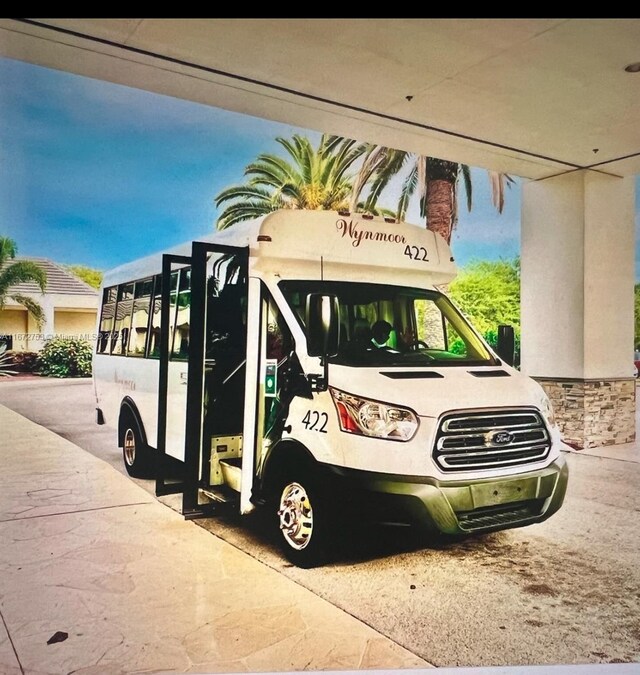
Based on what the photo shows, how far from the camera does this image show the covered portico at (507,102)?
318 centimetres

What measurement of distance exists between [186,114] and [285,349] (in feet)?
4.41

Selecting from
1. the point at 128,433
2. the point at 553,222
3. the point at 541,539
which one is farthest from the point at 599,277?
the point at 128,433

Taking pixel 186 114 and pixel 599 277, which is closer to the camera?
pixel 186 114

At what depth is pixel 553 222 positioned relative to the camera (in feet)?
14.2

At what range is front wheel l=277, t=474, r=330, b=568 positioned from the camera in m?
2.97

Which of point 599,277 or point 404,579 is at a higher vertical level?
point 599,277

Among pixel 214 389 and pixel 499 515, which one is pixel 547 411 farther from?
pixel 214 389

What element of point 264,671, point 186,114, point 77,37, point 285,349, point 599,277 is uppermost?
point 77,37

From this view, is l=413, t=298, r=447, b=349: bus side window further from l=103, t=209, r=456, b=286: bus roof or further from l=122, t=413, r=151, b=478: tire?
l=122, t=413, r=151, b=478: tire

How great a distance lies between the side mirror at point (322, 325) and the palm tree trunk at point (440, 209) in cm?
92

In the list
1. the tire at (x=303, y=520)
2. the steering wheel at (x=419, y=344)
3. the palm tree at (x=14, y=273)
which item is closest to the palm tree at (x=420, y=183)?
the steering wheel at (x=419, y=344)

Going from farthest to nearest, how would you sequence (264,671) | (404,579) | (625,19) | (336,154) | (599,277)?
(599,277) < (336,154) < (625,19) < (404,579) < (264,671)

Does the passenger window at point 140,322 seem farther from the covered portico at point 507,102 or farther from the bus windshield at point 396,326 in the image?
the covered portico at point 507,102

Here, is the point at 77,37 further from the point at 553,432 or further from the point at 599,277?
the point at 599,277
